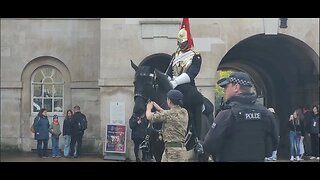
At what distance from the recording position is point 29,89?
59.9 ft

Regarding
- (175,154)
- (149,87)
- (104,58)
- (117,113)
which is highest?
(104,58)

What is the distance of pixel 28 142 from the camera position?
18.1 metres

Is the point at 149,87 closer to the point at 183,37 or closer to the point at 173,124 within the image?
the point at 183,37

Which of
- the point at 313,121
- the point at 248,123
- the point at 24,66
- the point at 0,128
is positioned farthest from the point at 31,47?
the point at 248,123

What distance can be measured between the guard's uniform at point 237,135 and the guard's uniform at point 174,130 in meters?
1.75

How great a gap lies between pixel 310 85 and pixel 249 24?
4064 millimetres

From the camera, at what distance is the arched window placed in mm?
18328

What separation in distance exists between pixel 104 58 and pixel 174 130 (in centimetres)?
1075

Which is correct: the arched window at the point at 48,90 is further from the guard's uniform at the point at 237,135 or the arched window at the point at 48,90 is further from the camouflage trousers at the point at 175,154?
the guard's uniform at the point at 237,135

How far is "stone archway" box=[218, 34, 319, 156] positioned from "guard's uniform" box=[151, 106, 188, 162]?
11323 mm

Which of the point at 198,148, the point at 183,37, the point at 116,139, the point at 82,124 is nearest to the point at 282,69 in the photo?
the point at 116,139

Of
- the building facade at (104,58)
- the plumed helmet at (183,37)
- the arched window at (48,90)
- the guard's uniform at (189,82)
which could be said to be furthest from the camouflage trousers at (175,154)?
the arched window at (48,90)

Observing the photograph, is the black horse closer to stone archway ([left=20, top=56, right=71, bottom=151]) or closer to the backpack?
the backpack

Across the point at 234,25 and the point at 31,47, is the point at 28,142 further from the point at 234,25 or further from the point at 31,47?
the point at 234,25
